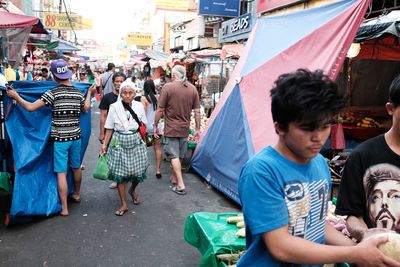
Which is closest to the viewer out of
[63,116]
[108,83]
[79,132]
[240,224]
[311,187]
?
[311,187]

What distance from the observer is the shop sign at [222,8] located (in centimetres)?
1645

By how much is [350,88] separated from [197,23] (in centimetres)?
1486

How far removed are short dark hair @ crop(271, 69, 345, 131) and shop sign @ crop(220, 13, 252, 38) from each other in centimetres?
1351

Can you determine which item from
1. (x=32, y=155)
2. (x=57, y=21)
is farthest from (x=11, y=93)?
(x=57, y=21)

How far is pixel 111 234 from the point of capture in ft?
15.6

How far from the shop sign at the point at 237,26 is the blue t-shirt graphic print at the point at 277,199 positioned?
13485 mm

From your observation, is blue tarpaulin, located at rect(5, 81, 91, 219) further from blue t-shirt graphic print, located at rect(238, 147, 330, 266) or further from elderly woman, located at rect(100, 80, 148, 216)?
blue t-shirt graphic print, located at rect(238, 147, 330, 266)

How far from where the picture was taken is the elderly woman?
5.18 meters

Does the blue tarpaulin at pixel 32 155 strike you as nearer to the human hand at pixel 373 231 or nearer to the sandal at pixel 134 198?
the sandal at pixel 134 198

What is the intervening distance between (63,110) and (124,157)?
983 mm

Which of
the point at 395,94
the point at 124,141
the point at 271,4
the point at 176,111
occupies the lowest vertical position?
the point at 124,141

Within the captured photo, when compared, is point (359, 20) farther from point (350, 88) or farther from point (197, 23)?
point (197, 23)

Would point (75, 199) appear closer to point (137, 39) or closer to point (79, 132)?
point (79, 132)

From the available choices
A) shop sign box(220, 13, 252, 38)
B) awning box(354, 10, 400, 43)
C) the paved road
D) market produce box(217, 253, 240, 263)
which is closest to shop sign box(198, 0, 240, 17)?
shop sign box(220, 13, 252, 38)
